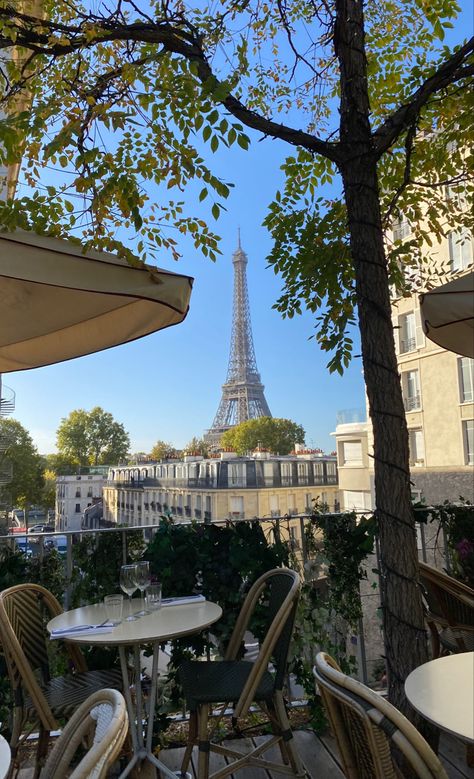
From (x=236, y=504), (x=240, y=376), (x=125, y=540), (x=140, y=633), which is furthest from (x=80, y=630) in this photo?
(x=240, y=376)

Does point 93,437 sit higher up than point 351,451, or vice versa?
point 93,437

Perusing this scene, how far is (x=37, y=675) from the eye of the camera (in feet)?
Result: 7.93

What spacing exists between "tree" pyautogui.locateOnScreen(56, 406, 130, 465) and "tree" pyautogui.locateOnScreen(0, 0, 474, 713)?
5976 centimetres

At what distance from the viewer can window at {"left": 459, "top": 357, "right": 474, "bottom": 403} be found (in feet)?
77.4

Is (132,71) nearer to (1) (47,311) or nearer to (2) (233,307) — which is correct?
(1) (47,311)

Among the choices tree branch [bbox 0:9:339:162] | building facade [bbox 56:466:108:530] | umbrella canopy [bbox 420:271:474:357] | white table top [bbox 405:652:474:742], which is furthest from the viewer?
building facade [bbox 56:466:108:530]

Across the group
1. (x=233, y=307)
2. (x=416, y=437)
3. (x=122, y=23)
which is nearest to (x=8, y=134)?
(x=122, y=23)

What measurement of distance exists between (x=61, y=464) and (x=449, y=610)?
57.8 metres

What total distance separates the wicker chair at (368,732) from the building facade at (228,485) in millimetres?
41404

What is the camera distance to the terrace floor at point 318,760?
7.38 ft

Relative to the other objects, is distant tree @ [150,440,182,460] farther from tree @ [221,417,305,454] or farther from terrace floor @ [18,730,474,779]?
terrace floor @ [18,730,474,779]

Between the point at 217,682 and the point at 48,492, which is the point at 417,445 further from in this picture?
the point at 48,492

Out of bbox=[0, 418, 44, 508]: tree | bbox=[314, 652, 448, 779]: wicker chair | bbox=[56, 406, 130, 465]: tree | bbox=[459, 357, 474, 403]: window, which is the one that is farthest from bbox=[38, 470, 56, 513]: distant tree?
bbox=[314, 652, 448, 779]: wicker chair

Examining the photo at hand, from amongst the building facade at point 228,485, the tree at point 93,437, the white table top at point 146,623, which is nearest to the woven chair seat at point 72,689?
the white table top at point 146,623
